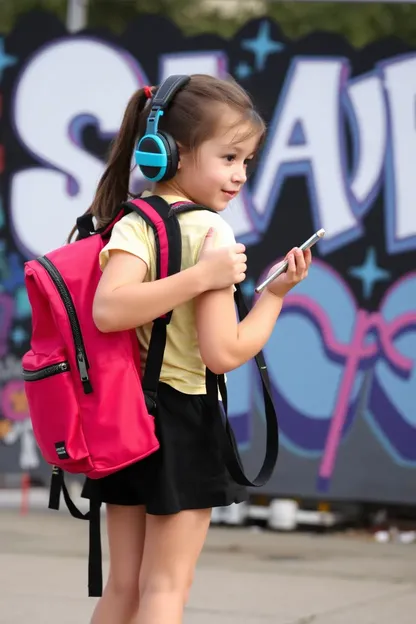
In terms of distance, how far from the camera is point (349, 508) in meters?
7.76

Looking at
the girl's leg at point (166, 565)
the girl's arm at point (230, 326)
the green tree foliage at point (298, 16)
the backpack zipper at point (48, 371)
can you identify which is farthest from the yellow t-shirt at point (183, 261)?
the green tree foliage at point (298, 16)

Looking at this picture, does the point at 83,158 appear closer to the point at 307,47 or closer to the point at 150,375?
the point at 307,47

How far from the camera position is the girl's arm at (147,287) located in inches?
116

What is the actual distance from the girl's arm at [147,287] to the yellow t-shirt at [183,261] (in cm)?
4

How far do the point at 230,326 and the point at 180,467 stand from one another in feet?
1.25

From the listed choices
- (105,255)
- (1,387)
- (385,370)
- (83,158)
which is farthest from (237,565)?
(105,255)

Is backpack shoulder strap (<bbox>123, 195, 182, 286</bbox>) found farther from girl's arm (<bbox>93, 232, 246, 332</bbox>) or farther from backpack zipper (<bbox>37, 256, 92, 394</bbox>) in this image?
backpack zipper (<bbox>37, 256, 92, 394</bbox>)

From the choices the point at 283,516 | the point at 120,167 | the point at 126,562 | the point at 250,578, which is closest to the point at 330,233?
the point at 283,516

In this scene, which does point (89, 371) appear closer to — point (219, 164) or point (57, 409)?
point (57, 409)

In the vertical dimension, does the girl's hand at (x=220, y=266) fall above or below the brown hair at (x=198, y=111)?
below

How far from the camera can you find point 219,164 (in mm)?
3127

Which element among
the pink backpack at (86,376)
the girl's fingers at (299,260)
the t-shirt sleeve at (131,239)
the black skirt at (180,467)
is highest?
the t-shirt sleeve at (131,239)

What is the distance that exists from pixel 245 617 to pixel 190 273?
2449 millimetres

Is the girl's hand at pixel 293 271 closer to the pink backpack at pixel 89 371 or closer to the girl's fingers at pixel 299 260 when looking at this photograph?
the girl's fingers at pixel 299 260
